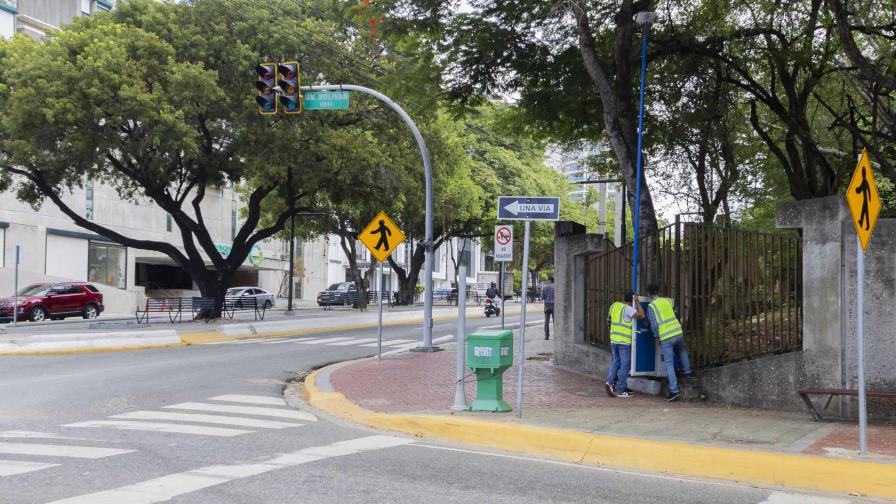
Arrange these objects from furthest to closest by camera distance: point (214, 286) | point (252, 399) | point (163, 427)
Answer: point (214, 286)
point (252, 399)
point (163, 427)

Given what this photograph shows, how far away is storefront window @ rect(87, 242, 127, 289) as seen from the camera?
46.1 meters

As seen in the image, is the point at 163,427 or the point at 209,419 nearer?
the point at 163,427

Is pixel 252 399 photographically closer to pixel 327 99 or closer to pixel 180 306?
pixel 327 99

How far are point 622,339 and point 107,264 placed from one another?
4205 centimetres

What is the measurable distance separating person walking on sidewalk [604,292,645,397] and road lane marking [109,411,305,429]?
491 centimetres

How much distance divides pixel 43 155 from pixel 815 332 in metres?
24.5

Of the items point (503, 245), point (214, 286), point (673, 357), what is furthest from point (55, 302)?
point (673, 357)

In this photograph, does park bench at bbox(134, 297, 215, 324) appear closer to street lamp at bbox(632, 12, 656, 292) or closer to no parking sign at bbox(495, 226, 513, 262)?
no parking sign at bbox(495, 226, 513, 262)

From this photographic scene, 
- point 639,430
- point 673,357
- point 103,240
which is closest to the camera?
point 639,430

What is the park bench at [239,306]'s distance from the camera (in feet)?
109

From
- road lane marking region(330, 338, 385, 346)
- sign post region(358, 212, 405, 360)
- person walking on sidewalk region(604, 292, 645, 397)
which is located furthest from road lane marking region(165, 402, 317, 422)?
road lane marking region(330, 338, 385, 346)

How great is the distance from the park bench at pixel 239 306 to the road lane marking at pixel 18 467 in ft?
81.4

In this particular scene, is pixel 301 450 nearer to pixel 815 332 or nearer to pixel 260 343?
pixel 815 332

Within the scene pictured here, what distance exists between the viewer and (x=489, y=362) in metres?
10.2
